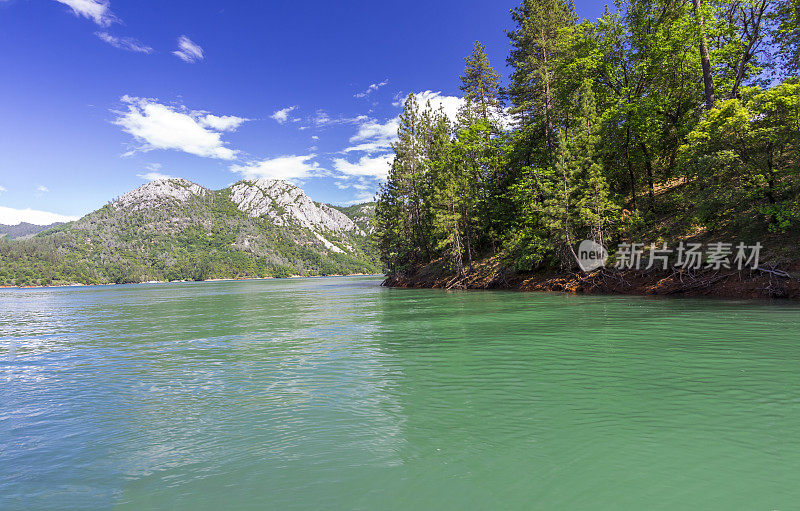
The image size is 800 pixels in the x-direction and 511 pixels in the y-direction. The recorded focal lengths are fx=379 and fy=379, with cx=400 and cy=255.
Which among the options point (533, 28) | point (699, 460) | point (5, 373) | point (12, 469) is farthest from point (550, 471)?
point (533, 28)

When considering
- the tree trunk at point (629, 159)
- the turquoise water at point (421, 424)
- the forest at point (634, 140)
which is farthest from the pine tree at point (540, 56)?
the turquoise water at point (421, 424)

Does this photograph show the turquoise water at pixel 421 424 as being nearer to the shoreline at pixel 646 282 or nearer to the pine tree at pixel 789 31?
the shoreline at pixel 646 282

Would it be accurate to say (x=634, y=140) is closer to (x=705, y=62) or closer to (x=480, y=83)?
Result: (x=705, y=62)

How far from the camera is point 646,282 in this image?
84.1 feet

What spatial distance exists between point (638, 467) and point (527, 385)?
338 centimetres

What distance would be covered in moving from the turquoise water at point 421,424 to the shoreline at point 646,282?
9.61 metres

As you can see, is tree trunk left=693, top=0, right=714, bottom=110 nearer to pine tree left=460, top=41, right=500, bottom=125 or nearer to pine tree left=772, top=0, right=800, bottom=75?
pine tree left=772, top=0, right=800, bottom=75

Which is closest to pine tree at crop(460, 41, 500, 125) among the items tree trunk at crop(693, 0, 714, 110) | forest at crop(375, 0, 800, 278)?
forest at crop(375, 0, 800, 278)

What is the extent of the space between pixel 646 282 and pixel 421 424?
25557mm

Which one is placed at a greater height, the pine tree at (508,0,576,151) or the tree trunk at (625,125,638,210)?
the pine tree at (508,0,576,151)

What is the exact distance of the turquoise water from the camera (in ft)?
13.4

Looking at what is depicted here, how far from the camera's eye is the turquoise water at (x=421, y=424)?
4.09m

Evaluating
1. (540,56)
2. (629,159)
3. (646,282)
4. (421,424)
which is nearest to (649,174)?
(629,159)

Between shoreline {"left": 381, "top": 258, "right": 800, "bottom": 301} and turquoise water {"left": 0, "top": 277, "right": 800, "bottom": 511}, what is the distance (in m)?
9.61
